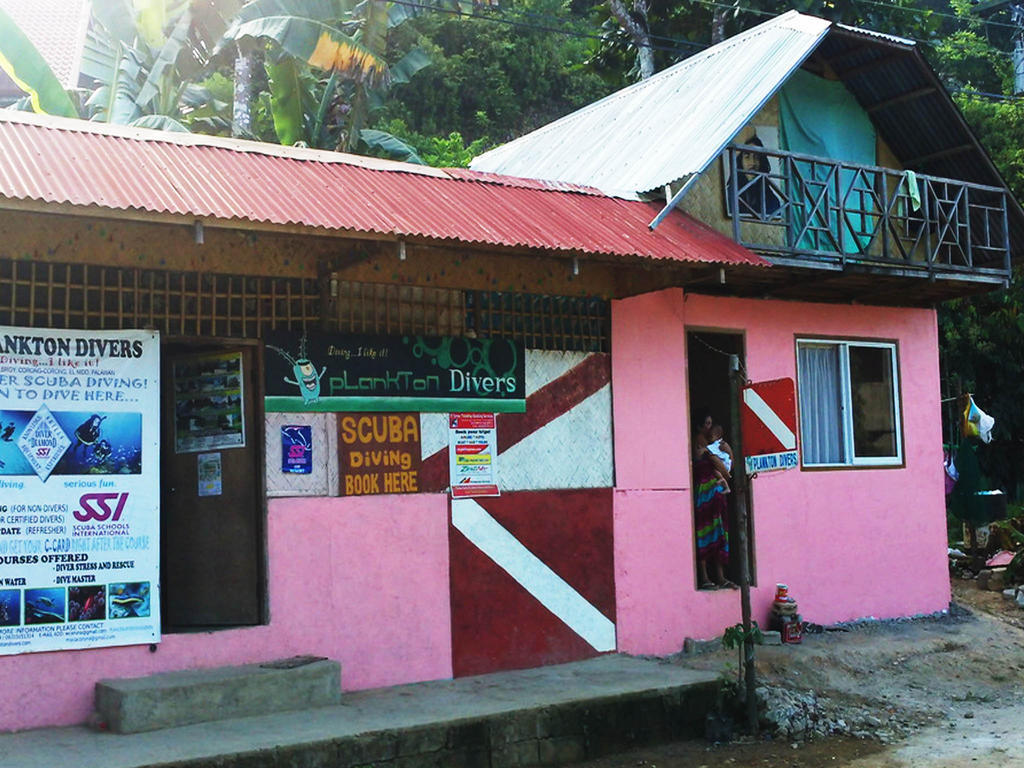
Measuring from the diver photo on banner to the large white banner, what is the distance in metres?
Answer: 0.94

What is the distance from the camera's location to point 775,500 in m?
11.1

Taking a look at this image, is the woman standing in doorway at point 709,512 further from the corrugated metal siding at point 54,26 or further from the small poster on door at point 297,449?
the corrugated metal siding at point 54,26

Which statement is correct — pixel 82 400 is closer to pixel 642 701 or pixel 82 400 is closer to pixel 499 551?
pixel 499 551

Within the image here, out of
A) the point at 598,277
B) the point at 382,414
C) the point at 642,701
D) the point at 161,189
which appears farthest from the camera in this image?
the point at 598,277

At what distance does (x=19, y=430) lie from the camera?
7.19 meters

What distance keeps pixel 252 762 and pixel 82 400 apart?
258 centimetres

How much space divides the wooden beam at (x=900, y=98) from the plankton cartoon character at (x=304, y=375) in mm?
7208

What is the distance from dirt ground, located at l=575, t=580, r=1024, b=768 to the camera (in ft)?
25.5

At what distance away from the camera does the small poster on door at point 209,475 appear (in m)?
8.52

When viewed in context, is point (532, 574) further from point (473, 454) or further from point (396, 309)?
point (396, 309)

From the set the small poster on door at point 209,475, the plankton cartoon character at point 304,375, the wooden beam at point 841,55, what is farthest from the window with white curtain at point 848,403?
the small poster on door at point 209,475

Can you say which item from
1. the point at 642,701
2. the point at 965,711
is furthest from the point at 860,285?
the point at 642,701

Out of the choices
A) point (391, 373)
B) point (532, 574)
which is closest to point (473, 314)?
point (391, 373)

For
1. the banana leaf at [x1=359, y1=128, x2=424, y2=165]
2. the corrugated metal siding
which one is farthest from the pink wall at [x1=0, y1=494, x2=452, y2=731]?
the corrugated metal siding
